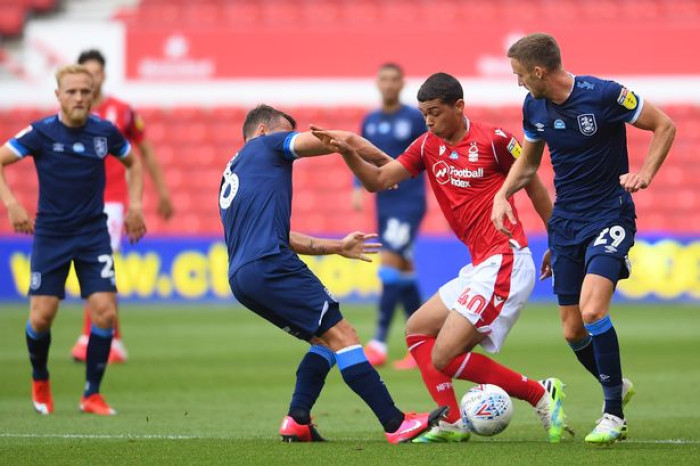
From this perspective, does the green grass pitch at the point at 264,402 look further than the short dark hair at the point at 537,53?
No

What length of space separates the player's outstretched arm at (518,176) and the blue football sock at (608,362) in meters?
0.69

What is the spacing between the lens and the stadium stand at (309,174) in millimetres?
21359

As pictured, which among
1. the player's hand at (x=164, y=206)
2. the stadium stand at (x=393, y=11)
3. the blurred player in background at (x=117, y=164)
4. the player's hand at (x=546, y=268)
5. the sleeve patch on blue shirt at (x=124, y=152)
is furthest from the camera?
the stadium stand at (x=393, y=11)

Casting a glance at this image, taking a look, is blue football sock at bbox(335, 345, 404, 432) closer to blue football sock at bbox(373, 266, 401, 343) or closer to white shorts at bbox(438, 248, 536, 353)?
white shorts at bbox(438, 248, 536, 353)

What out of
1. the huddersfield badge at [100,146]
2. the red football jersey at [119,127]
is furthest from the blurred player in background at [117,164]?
the huddersfield badge at [100,146]

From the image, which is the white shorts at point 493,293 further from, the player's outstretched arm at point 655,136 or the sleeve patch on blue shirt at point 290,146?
the sleeve patch on blue shirt at point 290,146

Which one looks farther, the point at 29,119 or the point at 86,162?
the point at 29,119

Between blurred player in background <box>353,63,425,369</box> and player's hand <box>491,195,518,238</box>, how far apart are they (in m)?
4.89

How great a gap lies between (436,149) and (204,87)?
54.0 feet

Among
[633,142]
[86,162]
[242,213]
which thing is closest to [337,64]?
[633,142]

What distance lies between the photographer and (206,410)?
849 centimetres

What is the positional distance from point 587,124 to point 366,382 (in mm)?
1836

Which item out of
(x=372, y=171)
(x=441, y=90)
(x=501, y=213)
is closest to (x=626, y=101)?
(x=501, y=213)

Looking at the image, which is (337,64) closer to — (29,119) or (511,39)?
(511,39)
